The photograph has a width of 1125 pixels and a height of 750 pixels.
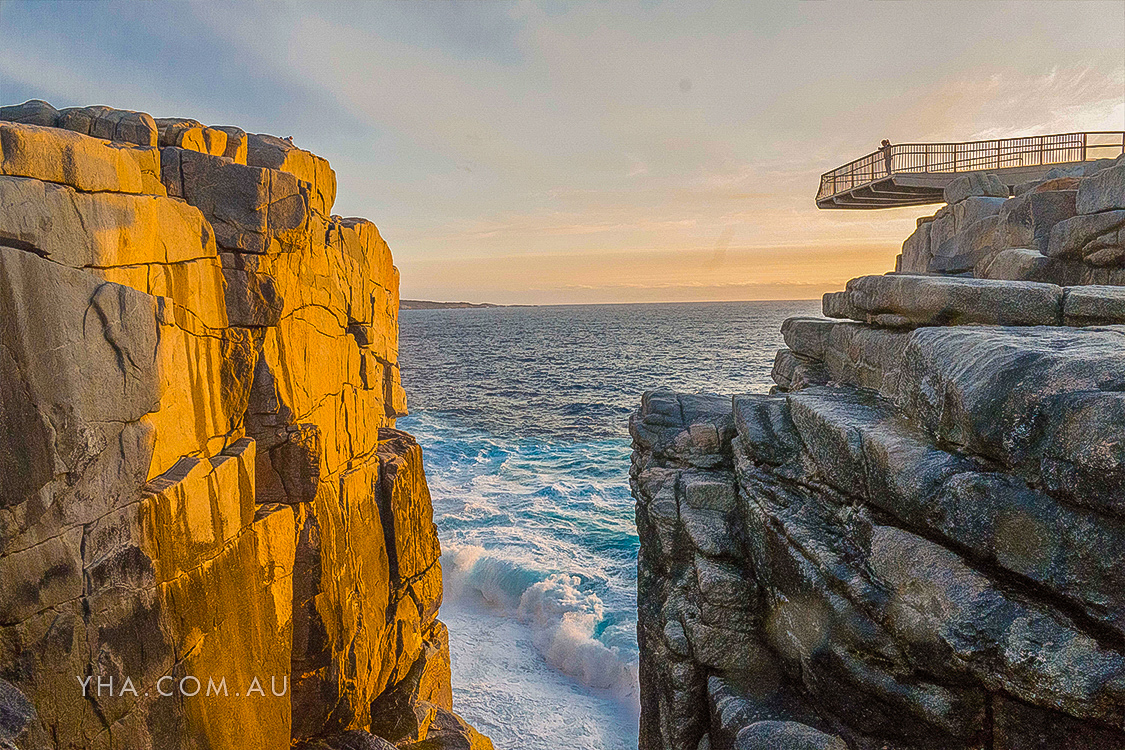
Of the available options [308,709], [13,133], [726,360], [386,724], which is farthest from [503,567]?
[726,360]

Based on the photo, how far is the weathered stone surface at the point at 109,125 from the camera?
7559 mm

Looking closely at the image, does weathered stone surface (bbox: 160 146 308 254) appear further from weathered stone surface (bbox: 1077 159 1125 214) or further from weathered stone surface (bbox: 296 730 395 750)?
weathered stone surface (bbox: 1077 159 1125 214)

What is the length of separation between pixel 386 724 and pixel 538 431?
28552 millimetres

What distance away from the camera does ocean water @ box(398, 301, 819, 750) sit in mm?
15016

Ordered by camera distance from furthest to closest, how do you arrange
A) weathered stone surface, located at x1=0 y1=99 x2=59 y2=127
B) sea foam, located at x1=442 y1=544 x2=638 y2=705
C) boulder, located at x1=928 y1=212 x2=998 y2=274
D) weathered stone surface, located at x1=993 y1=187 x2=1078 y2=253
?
sea foam, located at x1=442 y1=544 x2=638 y2=705 → boulder, located at x1=928 y1=212 x2=998 y2=274 → weathered stone surface, located at x1=993 y1=187 x2=1078 y2=253 → weathered stone surface, located at x1=0 y1=99 x2=59 y2=127

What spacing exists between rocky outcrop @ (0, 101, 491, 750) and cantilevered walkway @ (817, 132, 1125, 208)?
58.8ft

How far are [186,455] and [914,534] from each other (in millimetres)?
8314

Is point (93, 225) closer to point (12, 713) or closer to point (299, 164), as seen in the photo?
point (299, 164)

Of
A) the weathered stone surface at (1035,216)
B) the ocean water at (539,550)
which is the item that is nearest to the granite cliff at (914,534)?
the weathered stone surface at (1035,216)

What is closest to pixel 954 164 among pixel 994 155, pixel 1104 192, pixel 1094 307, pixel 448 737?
pixel 994 155

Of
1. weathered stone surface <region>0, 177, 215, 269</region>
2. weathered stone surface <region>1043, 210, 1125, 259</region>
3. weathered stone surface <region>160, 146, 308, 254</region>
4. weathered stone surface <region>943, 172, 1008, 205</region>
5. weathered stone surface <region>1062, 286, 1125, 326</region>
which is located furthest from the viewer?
weathered stone surface <region>943, 172, 1008, 205</region>

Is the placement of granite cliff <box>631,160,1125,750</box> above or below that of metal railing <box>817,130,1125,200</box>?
below

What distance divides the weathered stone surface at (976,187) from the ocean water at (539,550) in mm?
15821

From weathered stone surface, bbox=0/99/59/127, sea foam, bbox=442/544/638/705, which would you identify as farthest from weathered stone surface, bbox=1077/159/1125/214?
weathered stone surface, bbox=0/99/59/127
